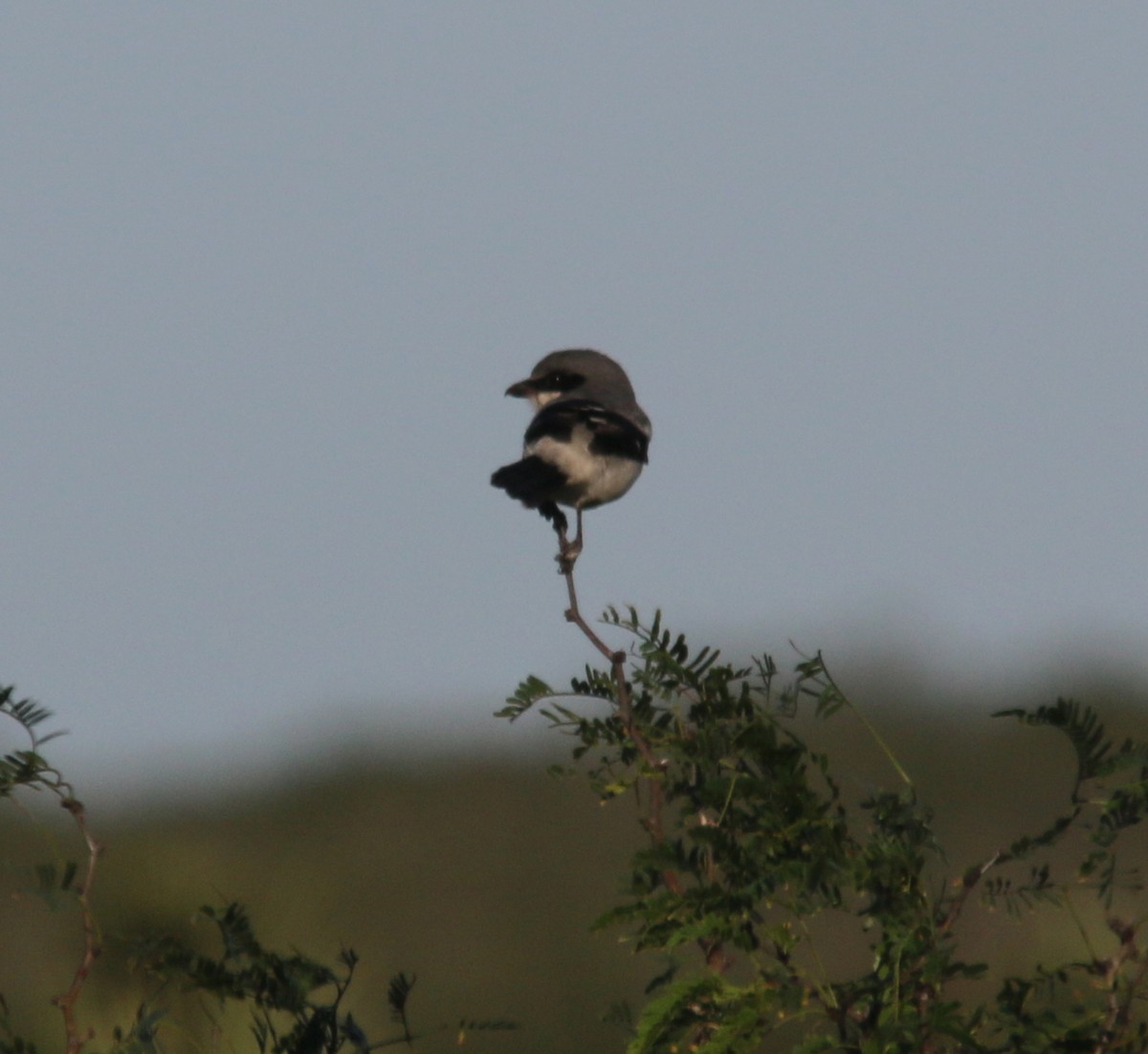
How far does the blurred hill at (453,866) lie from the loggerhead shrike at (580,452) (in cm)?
113

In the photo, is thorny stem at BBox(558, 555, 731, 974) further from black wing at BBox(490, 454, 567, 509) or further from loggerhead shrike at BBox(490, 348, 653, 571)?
black wing at BBox(490, 454, 567, 509)

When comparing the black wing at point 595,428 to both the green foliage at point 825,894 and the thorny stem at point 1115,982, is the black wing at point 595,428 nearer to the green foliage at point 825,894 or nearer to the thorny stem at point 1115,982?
the green foliage at point 825,894

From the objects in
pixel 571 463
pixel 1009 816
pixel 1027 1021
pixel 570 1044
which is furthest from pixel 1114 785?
pixel 1009 816

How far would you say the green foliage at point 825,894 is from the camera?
1.95 meters

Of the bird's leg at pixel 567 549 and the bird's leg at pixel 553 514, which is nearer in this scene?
the bird's leg at pixel 567 549

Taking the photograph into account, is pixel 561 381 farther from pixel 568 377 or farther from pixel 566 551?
pixel 566 551

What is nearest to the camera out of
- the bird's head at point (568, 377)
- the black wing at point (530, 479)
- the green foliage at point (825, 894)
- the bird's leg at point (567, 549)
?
the green foliage at point (825, 894)

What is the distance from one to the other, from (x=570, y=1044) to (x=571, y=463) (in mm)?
6439

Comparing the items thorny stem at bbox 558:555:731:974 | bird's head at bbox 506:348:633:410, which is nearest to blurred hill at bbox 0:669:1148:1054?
thorny stem at bbox 558:555:731:974

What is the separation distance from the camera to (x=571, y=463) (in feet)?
16.7

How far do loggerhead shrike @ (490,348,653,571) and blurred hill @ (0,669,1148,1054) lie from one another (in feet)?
3.72

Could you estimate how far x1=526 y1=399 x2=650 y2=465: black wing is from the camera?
5.23 metres

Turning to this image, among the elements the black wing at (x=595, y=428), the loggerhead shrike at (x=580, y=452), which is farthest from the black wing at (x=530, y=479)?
the black wing at (x=595, y=428)

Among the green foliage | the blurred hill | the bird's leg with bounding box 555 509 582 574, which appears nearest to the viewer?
the green foliage
